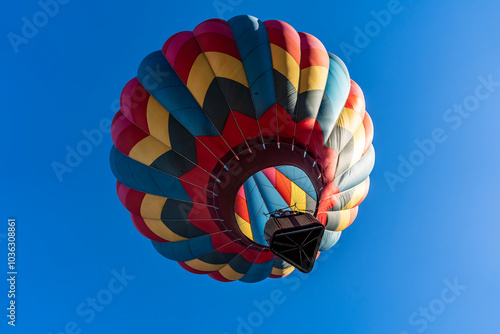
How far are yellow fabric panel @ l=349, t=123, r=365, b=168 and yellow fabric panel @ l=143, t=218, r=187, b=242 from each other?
4045mm

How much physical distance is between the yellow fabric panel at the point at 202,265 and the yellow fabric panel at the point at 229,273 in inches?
6.8

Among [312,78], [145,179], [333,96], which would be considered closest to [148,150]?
[145,179]

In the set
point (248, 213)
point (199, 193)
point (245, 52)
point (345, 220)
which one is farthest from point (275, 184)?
point (245, 52)

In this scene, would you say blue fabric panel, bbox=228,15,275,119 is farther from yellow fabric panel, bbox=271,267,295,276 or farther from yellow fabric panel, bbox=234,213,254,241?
yellow fabric panel, bbox=271,267,295,276

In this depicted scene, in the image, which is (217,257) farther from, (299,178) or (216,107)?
(216,107)

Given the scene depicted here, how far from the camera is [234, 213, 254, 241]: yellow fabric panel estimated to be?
7.78 m

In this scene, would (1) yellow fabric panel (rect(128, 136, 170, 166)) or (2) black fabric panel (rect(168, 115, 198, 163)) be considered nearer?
(2) black fabric panel (rect(168, 115, 198, 163))

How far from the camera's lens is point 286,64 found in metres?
6.71

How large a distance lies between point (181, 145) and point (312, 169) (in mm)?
2546

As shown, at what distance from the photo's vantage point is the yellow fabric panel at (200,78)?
6.67 meters

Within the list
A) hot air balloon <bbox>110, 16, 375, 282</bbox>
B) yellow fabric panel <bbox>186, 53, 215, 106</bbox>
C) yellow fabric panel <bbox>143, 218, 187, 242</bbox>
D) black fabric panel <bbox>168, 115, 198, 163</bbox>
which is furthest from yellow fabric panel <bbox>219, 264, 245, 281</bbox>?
yellow fabric panel <bbox>186, 53, 215, 106</bbox>

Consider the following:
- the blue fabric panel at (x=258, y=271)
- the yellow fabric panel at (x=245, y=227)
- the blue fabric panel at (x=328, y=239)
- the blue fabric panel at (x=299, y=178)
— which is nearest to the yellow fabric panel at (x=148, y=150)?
the yellow fabric panel at (x=245, y=227)

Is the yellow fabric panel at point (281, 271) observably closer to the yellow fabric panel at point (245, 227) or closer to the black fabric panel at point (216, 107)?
the yellow fabric panel at point (245, 227)

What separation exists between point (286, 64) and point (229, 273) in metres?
5.00
